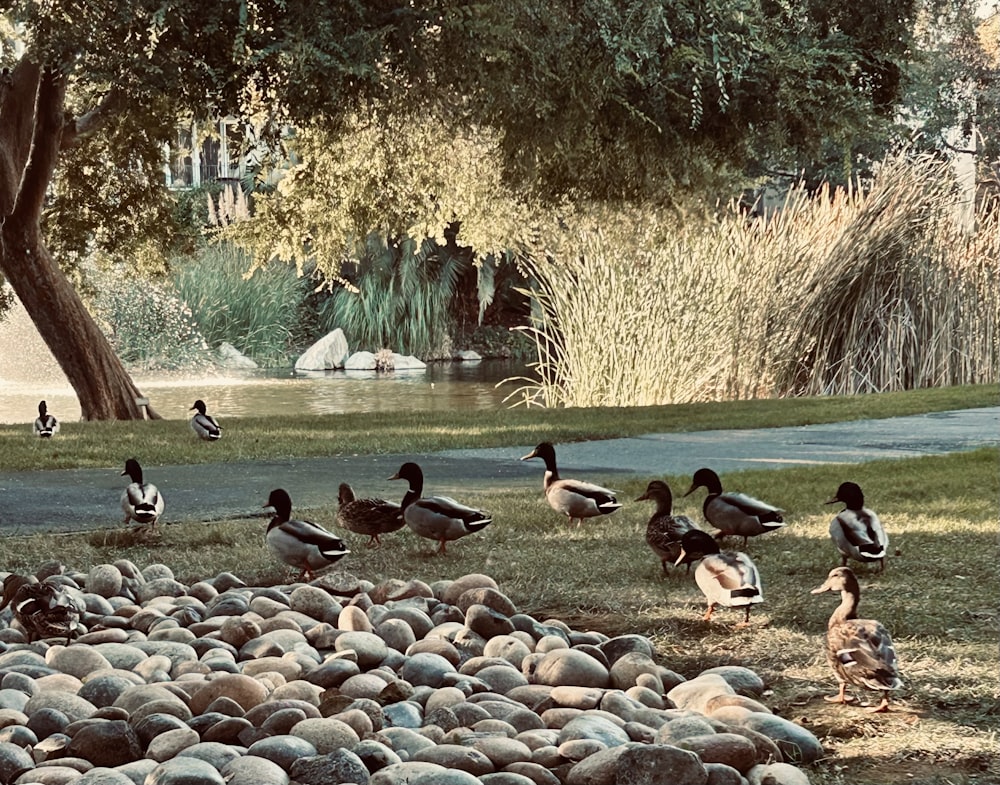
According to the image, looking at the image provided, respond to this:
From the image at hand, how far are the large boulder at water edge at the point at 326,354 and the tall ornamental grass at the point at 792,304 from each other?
12334 mm

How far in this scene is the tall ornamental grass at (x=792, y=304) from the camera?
52.1 feet

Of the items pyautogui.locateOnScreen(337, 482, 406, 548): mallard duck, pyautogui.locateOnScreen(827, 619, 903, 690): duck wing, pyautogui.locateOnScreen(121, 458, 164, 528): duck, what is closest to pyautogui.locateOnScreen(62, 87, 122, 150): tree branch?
pyautogui.locateOnScreen(121, 458, 164, 528): duck

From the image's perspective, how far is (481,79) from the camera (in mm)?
11203

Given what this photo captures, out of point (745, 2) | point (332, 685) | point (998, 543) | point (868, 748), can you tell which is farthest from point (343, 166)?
point (868, 748)

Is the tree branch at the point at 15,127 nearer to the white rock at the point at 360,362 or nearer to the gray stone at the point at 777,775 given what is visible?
the white rock at the point at 360,362

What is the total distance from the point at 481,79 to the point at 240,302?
19.5 m

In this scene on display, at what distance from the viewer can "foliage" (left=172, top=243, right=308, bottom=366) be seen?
1159 inches

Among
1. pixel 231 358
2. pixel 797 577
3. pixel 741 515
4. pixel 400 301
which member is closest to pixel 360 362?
pixel 400 301

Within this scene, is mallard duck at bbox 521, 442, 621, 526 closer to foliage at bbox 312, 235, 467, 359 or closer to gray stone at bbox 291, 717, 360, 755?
gray stone at bbox 291, 717, 360, 755

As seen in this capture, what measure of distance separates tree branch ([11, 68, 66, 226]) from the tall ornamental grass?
5639mm

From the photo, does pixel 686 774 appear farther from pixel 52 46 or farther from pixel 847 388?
pixel 847 388

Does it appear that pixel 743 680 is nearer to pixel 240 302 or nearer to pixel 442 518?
pixel 442 518

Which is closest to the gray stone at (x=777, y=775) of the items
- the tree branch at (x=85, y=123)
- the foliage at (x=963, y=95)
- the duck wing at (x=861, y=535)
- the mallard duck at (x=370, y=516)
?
the duck wing at (x=861, y=535)

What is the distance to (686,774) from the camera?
12.2ft
